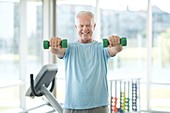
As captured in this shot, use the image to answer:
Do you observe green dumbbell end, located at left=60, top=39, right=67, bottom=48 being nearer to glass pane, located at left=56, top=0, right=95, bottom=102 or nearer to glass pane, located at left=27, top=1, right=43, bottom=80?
glass pane, located at left=27, top=1, right=43, bottom=80

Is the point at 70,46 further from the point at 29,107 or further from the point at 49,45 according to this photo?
the point at 29,107

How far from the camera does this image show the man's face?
1.87 metres

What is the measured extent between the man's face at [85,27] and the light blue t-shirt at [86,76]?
0.05 metres

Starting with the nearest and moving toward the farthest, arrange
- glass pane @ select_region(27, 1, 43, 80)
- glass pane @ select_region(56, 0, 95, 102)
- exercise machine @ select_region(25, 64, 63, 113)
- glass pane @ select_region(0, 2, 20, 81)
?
exercise machine @ select_region(25, 64, 63, 113), glass pane @ select_region(0, 2, 20, 81), glass pane @ select_region(27, 1, 43, 80), glass pane @ select_region(56, 0, 95, 102)

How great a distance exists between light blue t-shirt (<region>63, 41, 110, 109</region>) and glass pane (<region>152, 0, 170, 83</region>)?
11.2 ft

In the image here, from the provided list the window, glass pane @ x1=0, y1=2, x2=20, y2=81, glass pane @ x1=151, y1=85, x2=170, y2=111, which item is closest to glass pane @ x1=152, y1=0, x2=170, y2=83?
the window

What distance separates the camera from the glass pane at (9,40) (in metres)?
4.29

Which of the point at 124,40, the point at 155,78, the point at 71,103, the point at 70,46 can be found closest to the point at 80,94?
the point at 71,103

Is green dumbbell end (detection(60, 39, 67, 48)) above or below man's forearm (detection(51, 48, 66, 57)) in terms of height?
above

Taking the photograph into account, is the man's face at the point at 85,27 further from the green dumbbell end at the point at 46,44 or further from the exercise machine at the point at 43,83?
the exercise machine at the point at 43,83

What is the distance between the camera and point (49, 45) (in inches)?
74.2

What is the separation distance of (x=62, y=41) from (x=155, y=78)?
3563mm

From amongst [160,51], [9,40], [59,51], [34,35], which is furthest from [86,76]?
[160,51]

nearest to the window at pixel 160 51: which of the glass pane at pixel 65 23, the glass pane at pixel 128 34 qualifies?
the glass pane at pixel 128 34
